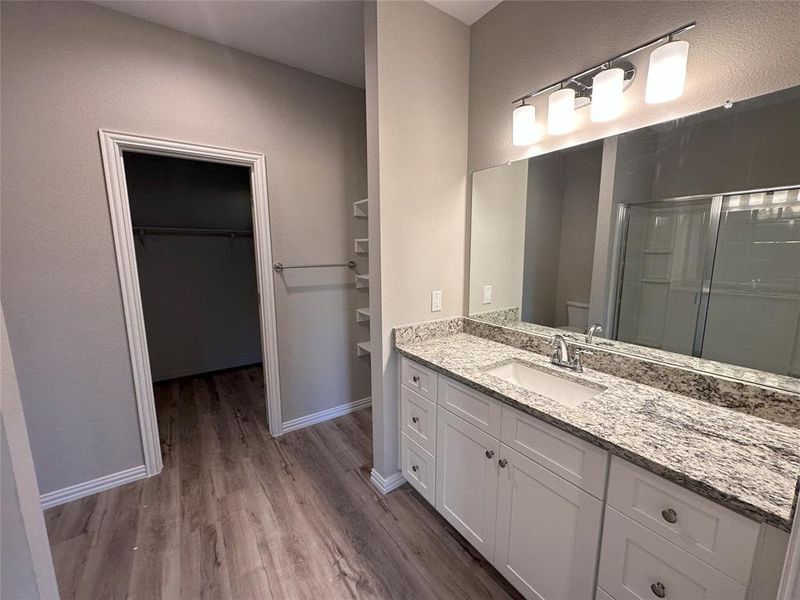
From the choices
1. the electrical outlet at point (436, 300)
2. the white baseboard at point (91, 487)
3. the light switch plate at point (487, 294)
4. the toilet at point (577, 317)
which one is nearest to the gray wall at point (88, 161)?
the white baseboard at point (91, 487)

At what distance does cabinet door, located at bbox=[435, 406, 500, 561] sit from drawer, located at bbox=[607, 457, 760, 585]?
1.48ft

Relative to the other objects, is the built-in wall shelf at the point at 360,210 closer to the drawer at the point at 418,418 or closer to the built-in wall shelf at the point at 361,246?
the built-in wall shelf at the point at 361,246

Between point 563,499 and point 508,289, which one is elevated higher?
point 508,289

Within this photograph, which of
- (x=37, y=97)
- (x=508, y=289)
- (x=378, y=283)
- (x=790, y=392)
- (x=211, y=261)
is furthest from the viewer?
(x=211, y=261)

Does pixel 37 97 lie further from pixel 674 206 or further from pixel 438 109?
pixel 674 206

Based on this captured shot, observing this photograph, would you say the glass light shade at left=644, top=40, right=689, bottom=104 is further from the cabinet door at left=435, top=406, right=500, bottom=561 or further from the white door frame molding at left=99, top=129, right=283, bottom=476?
the white door frame molding at left=99, top=129, right=283, bottom=476

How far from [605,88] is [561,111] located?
0.64ft

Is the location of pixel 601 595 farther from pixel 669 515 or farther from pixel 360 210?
pixel 360 210

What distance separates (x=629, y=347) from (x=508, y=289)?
0.68m

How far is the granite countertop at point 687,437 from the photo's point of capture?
0.71 metres

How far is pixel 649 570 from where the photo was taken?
860mm

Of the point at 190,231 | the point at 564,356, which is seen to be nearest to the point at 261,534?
the point at 564,356

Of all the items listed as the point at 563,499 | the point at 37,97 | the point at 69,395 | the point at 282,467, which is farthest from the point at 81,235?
the point at 563,499

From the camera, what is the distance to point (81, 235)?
5.65ft
